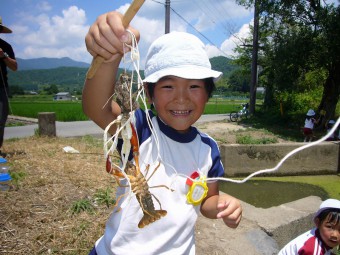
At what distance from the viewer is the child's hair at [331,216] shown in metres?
2.48

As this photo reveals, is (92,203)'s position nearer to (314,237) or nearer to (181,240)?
(181,240)

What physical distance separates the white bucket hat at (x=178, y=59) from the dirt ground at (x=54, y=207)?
630 millimetres

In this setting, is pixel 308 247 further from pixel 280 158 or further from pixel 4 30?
pixel 4 30

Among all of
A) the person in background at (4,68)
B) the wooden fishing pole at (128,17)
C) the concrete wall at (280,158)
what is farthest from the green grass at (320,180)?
the wooden fishing pole at (128,17)

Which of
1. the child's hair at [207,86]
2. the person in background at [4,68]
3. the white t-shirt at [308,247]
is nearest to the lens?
the child's hair at [207,86]

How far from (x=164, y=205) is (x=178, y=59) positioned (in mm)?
741

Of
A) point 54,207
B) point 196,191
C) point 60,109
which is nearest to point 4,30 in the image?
point 54,207

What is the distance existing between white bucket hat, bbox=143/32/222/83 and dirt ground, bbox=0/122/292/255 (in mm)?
630

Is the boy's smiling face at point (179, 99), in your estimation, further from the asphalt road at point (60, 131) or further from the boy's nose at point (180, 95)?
the asphalt road at point (60, 131)

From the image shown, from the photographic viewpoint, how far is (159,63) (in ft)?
4.73

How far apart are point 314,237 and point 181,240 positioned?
1.58 meters

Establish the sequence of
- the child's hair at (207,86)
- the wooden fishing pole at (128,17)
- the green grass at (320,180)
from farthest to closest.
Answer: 1. the green grass at (320,180)
2. the child's hair at (207,86)
3. the wooden fishing pole at (128,17)

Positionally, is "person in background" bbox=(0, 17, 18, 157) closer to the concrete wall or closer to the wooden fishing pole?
the wooden fishing pole

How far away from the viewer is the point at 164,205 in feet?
4.85
